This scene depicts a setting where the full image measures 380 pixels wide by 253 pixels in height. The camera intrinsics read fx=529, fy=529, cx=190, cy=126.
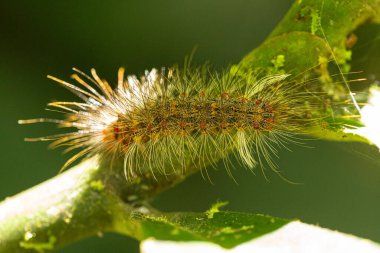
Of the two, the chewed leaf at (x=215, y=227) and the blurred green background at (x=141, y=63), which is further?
the blurred green background at (x=141, y=63)

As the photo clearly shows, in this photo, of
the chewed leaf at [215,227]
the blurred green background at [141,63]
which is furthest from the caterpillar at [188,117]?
the chewed leaf at [215,227]

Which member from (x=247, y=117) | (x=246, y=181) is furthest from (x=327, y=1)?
(x=246, y=181)

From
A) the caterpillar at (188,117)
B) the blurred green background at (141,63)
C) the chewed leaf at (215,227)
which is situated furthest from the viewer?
the blurred green background at (141,63)

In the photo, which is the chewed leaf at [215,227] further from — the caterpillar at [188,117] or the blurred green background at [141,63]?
the blurred green background at [141,63]

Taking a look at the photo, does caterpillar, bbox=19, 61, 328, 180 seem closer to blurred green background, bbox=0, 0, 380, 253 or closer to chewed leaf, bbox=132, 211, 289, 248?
blurred green background, bbox=0, 0, 380, 253

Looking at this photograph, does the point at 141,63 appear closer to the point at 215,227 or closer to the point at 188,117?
the point at 188,117

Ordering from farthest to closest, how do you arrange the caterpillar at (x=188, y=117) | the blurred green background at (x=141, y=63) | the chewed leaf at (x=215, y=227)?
the blurred green background at (x=141, y=63), the caterpillar at (x=188, y=117), the chewed leaf at (x=215, y=227)
